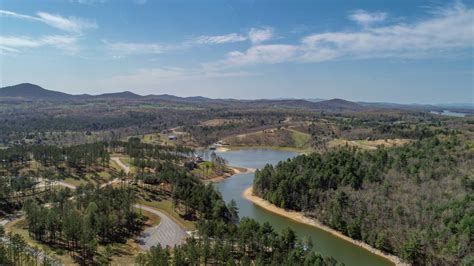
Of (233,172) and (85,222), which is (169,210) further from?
(233,172)

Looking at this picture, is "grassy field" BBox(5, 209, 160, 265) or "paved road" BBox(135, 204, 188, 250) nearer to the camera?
"grassy field" BBox(5, 209, 160, 265)

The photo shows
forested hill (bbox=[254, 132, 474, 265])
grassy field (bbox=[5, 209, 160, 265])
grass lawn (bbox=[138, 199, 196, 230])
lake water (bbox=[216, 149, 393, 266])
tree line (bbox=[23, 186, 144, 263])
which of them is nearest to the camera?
grassy field (bbox=[5, 209, 160, 265])

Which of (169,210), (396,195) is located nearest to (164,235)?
(169,210)

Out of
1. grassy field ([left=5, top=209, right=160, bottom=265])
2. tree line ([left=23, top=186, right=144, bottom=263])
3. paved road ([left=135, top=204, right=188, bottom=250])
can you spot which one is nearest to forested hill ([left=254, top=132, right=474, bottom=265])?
paved road ([left=135, top=204, right=188, bottom=250])

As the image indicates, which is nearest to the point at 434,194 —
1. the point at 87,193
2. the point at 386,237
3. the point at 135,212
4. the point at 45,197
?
the point at 386,237

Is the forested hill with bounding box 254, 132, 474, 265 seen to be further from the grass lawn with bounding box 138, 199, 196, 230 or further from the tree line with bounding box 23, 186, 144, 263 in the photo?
the tree line with bounding box 23, 186, 144, 263

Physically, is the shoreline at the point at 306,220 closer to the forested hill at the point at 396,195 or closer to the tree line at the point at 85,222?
the forested hill at the point at 396,195

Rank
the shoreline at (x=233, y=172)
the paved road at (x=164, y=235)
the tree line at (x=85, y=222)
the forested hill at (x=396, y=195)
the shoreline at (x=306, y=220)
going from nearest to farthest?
1. the tree line at (x=85, y=222)
2. the forested hill at (x=396, y=195)
3. the paved road at (x=164, y=235)
4. the shoreline at (x=306, y=220)
5. the shoreline at (x=233, y=172)

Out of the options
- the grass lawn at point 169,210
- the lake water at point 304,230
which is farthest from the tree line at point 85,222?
the lake water at point 304,230
